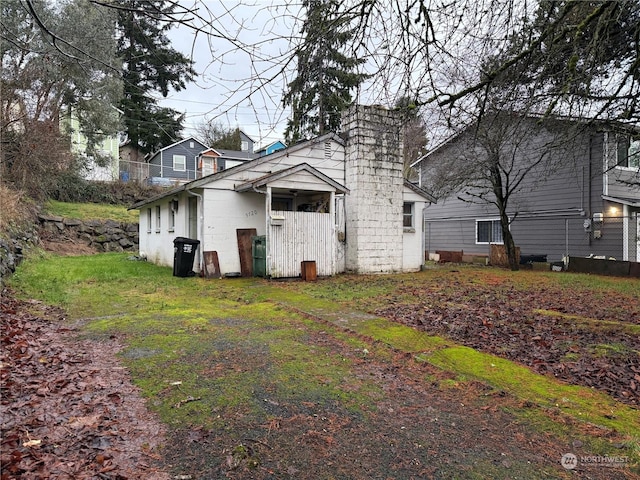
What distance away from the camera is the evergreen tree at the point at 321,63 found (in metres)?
3.59

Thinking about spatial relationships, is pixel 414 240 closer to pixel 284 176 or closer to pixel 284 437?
pixel 284 176

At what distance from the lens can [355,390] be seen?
3609mm

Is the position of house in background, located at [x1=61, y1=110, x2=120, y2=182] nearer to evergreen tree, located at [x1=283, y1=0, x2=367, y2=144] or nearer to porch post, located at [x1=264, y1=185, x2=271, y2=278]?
porch post, located at [x1=264, y1=185, x2=271, y2=278]

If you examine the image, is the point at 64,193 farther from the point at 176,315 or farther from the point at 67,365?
the point at 67,365

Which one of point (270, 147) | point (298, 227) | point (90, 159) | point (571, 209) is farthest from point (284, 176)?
point (270, 147)

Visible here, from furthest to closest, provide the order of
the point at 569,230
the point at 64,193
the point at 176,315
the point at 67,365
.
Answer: the point at 64,193 < the point at 569,230 < the point at 176,315 < the point at 67,365

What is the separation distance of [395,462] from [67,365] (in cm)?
346

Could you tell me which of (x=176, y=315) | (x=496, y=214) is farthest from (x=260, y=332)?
(x=496, y=214)

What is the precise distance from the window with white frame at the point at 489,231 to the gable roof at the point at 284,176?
33.7ft

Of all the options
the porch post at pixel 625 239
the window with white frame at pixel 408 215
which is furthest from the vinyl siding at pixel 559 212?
the window with white frame at pixel 408 215

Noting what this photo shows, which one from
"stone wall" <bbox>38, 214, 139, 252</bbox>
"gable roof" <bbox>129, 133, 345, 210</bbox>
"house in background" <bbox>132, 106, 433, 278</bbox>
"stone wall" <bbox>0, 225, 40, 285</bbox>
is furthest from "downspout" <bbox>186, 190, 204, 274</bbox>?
"stone wall" <bbox>38, 214, 139, 252</bbox>

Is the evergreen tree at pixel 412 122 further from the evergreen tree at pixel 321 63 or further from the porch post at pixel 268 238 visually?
the porch post at pixel 268 238

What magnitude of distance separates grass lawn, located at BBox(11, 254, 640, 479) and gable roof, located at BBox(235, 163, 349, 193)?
4.37 metres

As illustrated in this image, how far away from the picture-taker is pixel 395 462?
2484 mm
